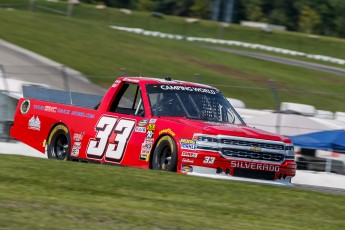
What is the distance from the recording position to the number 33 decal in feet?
41.2

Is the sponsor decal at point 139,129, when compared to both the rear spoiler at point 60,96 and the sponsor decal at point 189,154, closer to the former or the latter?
the sponsor decal at point 189,154

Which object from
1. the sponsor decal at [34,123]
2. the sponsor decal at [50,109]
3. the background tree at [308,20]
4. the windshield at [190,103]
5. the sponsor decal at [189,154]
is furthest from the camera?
the background tree at [308,20]

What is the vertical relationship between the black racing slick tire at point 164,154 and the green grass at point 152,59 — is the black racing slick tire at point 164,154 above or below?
below

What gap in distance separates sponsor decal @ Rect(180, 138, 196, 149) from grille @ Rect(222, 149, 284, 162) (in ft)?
1.35

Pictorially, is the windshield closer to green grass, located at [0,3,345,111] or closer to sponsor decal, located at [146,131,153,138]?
sponsor decal, located at [146,131,153,138]

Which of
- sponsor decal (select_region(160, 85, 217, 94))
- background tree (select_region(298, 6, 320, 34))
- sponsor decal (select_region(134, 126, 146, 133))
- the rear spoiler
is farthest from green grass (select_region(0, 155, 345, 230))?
background tree (select_region(298, 6, 320, 34))

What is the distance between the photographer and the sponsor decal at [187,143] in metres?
11.6

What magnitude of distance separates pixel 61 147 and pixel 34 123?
0.77m

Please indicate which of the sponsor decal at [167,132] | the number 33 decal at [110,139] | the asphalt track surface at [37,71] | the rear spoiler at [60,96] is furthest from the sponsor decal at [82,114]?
the asphalt track surface at [37,71]

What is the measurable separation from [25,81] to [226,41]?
40054 millimetres

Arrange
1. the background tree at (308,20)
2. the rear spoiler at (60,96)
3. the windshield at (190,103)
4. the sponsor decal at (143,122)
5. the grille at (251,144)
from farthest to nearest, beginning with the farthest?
the background tree at (308,20) < the rear spoiler at (60,96) < the windshield at (190,103) < the sponsor decal at (143,122) < the grille at (251,144)

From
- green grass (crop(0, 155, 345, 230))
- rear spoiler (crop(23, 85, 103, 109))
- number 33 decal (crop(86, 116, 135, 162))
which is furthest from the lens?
rear spoiler (crop(23, 85, 103, 109))

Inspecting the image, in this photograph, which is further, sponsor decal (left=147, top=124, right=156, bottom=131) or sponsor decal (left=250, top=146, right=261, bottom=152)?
sponsor decal (left=147, top=124, right=156, bottom=131)

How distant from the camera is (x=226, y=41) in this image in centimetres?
5978
